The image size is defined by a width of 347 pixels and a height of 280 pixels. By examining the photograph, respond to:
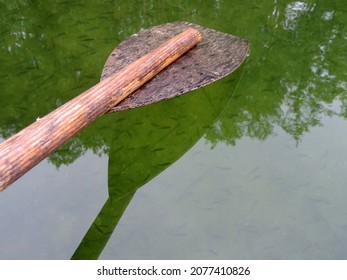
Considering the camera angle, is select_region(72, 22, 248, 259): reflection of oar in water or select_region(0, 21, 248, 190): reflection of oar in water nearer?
select_region(0, 21, 248, 190): reflection of oar in water

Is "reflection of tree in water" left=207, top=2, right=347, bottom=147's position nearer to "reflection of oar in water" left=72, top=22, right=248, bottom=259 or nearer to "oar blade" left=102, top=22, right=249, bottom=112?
"reflection of oar in water" left=72, top=22, right=248, bottom=259

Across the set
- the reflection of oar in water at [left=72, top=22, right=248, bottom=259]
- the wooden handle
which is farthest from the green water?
the wooden handle

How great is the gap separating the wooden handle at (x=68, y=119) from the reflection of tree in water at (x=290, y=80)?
1.00 metres

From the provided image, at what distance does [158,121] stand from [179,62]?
676 millimetres

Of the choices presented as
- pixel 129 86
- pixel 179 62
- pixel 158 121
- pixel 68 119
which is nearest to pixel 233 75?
pixel 179 62

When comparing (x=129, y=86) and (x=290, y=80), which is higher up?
(x=129, y=86)

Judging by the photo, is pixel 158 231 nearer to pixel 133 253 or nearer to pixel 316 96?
pixel 133 253

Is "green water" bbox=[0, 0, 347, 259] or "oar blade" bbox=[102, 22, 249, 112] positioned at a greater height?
"oar blade" bbox=[102, 22, 249, 112]

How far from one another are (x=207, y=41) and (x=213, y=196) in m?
2.04

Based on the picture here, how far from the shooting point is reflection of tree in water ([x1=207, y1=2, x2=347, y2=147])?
4.17m

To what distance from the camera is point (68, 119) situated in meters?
2.60

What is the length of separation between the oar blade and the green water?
0.48 meters

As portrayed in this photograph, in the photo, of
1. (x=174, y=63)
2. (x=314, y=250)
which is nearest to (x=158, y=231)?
(x=314, y=250)

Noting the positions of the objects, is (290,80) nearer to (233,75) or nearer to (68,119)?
(233,75)
